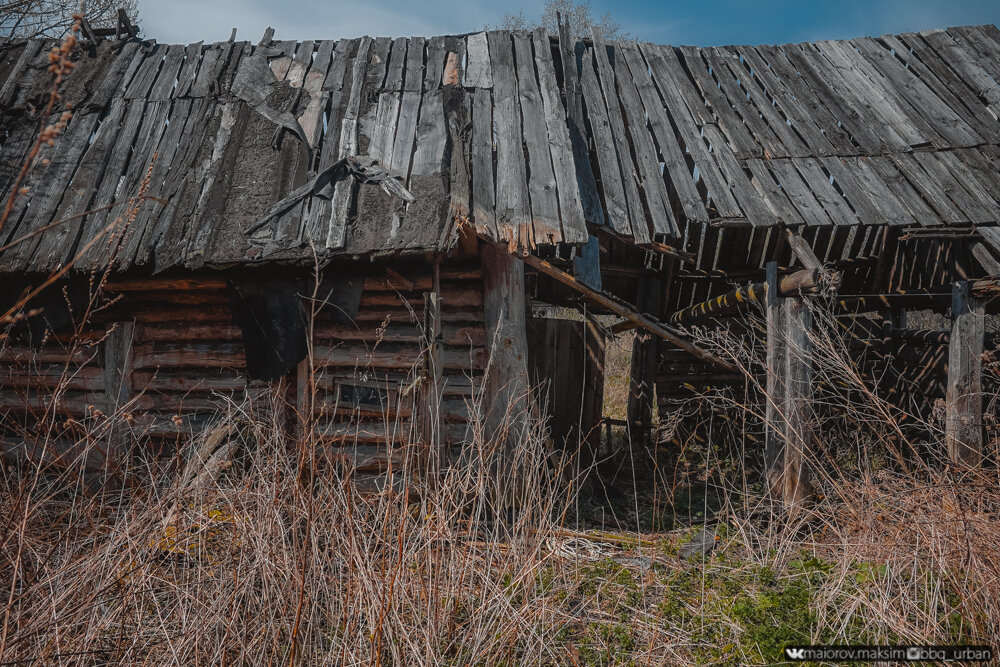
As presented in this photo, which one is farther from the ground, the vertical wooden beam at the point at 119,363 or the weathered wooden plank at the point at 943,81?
the weathered wooden plank at the point at 943,81

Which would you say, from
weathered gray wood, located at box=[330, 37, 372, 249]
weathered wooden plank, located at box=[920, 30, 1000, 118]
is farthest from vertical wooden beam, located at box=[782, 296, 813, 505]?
weathered wooden plank, located at box=[920, 30, 1000, 118]

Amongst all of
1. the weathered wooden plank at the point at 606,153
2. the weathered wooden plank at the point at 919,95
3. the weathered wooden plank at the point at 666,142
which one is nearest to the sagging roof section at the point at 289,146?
the weathered wooden plank at the point at 606,153

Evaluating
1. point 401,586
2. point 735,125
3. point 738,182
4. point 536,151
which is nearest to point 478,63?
point 536,151

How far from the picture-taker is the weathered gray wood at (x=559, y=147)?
5.00m

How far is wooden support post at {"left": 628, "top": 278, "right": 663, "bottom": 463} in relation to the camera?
28.7ft

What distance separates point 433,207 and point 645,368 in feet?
15.6

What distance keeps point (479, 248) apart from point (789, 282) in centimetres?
267

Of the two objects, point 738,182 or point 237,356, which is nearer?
point 237,356

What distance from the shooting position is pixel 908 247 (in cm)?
802

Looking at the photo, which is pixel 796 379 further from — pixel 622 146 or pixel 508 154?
pixel 508 154

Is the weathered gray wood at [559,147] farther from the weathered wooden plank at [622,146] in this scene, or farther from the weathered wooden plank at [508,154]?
the weathered wooden plank at [622,146]

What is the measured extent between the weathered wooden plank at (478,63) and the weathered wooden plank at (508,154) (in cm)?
7

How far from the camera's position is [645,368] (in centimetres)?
877

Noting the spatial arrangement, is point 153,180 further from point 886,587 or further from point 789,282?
point 886,587
